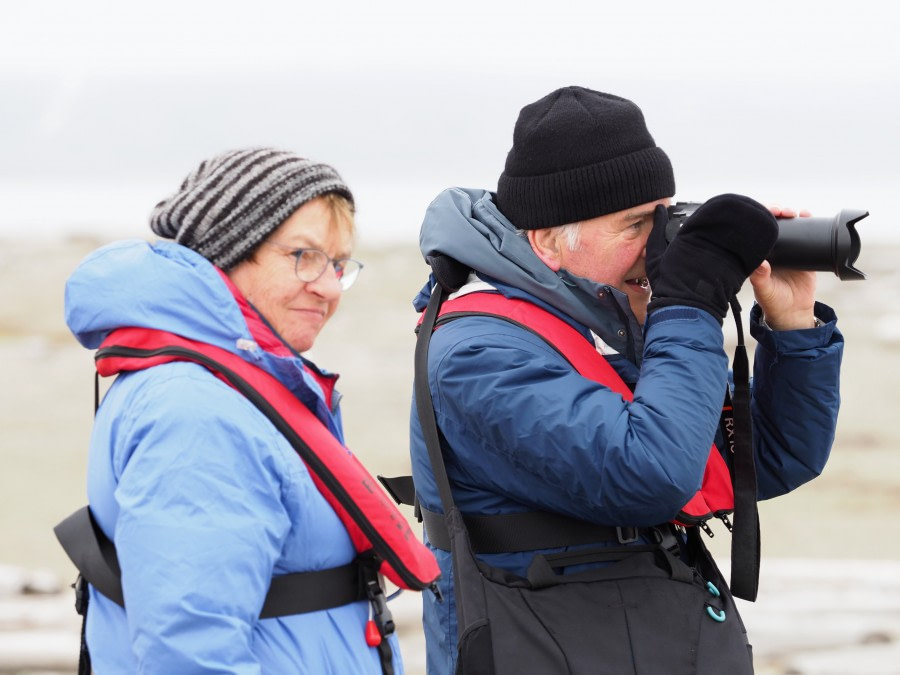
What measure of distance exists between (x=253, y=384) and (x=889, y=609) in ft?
12.1

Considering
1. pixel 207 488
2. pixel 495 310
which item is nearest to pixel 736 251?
pixel 495 310

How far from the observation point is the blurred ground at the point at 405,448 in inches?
172

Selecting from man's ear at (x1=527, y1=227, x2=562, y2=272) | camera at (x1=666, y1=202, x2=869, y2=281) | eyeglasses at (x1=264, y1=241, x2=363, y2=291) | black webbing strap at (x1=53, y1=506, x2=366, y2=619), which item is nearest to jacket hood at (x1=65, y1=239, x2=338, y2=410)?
eyeglasses at (x1=264, y1=241, x2=363, y2=291)

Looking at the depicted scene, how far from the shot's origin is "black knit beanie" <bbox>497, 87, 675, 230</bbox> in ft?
7.09

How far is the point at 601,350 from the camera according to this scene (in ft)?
7.16

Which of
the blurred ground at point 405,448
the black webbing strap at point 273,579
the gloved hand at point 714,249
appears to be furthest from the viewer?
the blurred ground at point 405,448

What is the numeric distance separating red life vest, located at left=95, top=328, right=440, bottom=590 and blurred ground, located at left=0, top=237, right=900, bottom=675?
2.58 metres

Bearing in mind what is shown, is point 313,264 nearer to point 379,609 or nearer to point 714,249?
point 379,609

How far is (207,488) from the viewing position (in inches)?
59.7

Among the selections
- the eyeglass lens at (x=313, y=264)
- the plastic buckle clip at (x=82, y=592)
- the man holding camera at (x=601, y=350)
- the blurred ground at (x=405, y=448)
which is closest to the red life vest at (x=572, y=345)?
the man holding camera at (x=601, y=350)

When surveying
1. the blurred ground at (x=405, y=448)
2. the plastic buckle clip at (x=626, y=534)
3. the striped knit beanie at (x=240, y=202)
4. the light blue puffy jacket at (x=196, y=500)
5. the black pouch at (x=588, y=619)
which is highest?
the striped knit beanie at (x=240, y=202)

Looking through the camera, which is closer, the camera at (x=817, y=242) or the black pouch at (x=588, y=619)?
→ the black pouch at (x=588, y=619)

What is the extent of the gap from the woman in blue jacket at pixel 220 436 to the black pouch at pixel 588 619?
185 mm

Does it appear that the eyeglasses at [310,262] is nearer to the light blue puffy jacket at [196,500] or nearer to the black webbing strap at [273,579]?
the light blue puffy jacket at [196,500]
